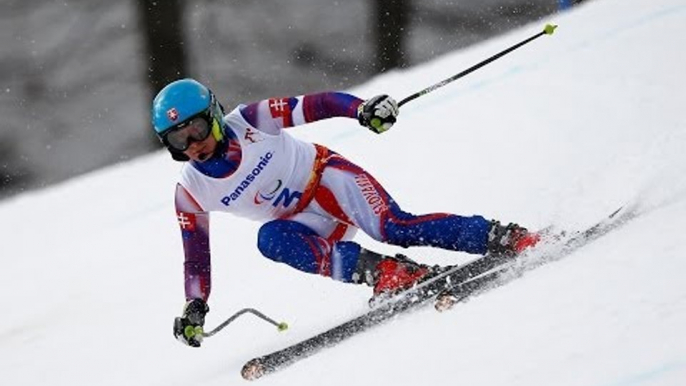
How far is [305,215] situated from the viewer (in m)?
6.37

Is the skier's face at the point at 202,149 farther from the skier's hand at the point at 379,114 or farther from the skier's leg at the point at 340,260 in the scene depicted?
the skier's hand at the point at 379,114

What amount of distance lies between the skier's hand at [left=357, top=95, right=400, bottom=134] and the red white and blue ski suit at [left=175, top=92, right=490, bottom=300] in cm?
12

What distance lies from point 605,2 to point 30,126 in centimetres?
351

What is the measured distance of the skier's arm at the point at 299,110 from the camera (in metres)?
6.14

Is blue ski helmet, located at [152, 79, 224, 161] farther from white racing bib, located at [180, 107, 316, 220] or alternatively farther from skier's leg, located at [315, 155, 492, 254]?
skier's leg, located at [315, 155, 492, 254]

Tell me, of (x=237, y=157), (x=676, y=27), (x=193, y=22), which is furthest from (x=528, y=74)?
(x=237, y=157)

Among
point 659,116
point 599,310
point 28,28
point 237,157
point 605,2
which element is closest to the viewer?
point 599,310

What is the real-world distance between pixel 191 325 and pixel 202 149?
0.66 m

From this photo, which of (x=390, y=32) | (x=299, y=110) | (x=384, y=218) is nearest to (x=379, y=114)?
(x=299, y=110)

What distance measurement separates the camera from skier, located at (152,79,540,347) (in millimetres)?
6039

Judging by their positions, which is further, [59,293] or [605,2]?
[605,2]

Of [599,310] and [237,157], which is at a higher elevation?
[237,157]

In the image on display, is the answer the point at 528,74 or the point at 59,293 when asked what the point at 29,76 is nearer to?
the point at 59,293

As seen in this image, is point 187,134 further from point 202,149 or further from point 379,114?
point 379,114
